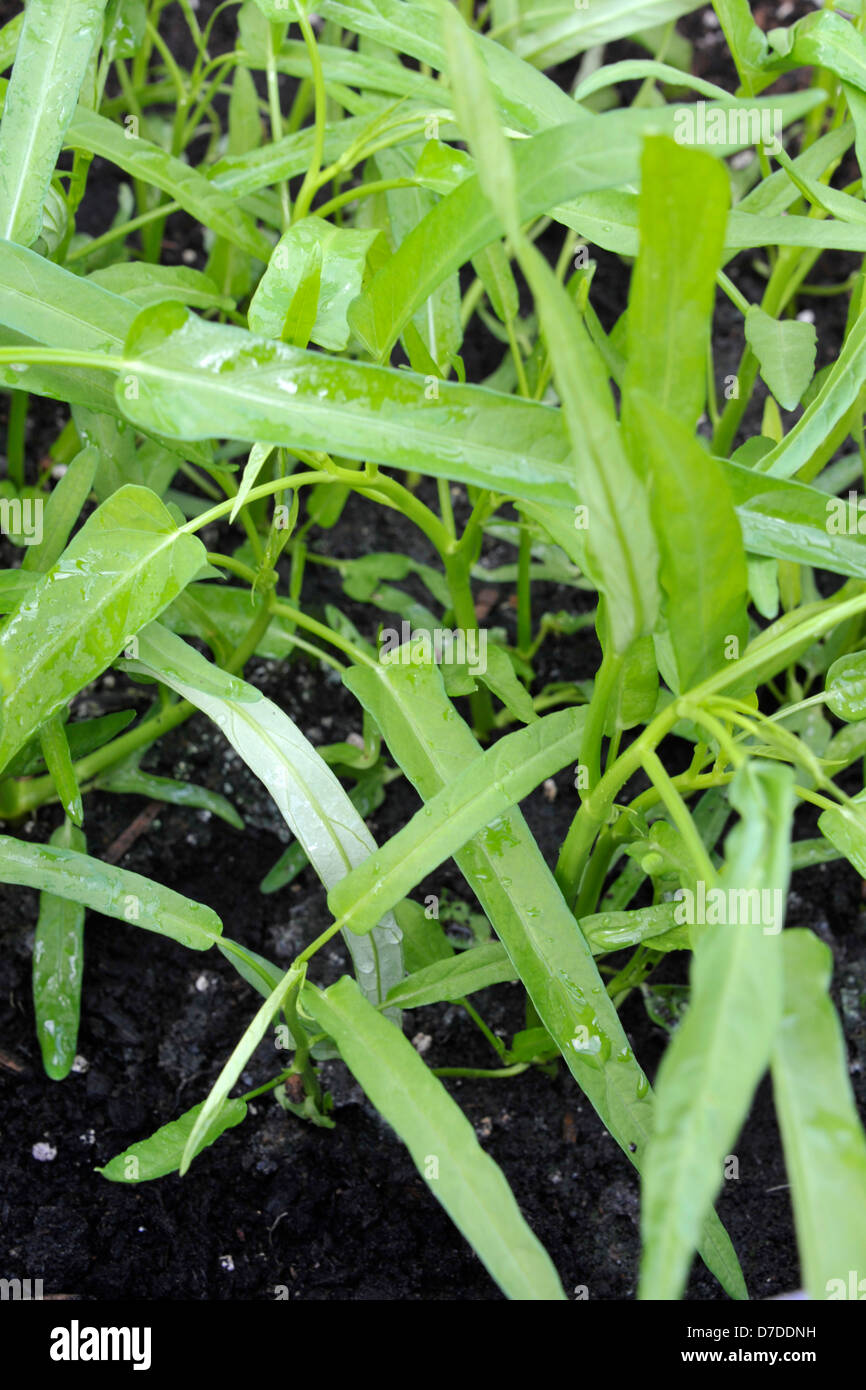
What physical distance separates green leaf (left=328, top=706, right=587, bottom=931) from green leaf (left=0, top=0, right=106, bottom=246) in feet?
1.74

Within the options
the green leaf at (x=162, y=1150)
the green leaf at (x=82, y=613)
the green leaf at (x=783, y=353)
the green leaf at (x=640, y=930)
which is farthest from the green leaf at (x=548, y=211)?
the green leaf at (x=162, y=1150)

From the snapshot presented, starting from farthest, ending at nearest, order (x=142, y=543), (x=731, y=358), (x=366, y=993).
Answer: (x=731, y=358)
(x=366, y=993)
(x=142, y=543)

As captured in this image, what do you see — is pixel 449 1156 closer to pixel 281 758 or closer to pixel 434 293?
pixel 281 758

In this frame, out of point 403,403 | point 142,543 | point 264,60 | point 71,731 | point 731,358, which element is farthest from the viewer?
point 731,358

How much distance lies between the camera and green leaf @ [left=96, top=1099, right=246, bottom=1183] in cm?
78

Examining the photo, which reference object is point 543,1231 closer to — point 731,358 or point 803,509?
point 803,509

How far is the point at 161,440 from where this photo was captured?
90 centimetres

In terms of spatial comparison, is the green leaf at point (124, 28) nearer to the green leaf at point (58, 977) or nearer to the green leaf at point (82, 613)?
the green leaf at point (82, 613)

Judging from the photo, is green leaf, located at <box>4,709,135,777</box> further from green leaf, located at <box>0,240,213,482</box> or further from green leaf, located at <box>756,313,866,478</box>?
green leaf, located at <box>756,313,866,478</box>

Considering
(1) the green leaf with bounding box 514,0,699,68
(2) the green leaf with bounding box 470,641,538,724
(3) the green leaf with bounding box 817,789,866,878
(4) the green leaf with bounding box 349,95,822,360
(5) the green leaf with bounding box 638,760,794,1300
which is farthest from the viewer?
(1) the green leaf with bounding box 514,0,699,68

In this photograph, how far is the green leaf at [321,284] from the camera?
771 millimetres

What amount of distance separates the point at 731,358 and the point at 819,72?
37 centimetres

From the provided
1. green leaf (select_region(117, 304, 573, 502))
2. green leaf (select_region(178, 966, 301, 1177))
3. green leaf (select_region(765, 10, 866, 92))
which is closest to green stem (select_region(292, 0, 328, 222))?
green leaf (select_region(117, 304, 573, 502))

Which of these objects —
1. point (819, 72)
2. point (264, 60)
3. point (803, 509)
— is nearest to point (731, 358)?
Result: point (819, 72)
